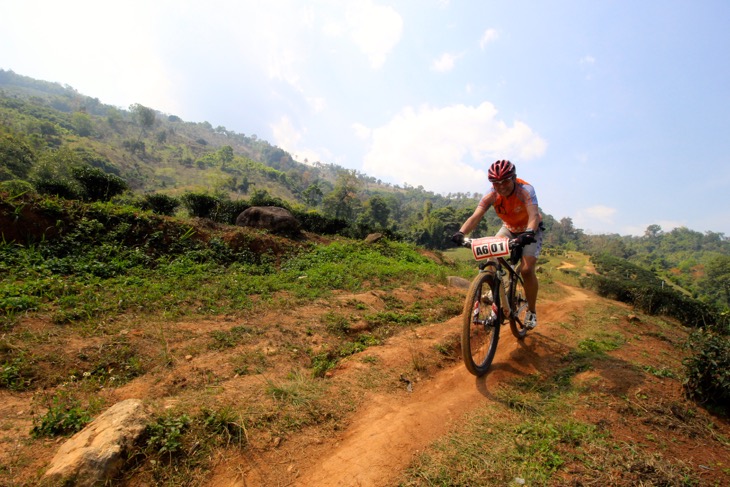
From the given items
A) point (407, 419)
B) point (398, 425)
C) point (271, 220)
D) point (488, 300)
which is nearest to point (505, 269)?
point (488, 300)

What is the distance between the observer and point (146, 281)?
20.9 feet

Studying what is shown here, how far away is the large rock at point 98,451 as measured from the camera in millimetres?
2043

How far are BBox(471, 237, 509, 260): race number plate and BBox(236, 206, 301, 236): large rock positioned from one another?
33.4ft

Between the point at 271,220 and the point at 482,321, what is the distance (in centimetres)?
1076

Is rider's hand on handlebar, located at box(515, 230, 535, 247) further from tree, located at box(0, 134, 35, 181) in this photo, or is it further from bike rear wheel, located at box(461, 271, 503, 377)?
tree, located at box(0, 134, 35, 181)

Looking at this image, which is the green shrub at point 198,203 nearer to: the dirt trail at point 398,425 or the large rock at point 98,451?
the dirt trail at point 398,425

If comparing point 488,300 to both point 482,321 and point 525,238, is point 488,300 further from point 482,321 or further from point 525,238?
point 525,238

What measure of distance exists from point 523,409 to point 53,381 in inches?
189

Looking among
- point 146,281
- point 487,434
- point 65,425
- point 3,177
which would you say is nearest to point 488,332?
point 487,434

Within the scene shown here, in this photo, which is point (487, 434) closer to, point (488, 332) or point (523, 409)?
point (523, 409)

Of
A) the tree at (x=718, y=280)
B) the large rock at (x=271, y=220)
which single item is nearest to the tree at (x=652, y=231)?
the tree at (x=718, y=280)

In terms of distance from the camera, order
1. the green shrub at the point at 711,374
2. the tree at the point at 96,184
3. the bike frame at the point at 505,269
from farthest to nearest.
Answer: the tree at the point at 96,184
the bike frame at the point at 505,269
the green shrub at the point at 711,374

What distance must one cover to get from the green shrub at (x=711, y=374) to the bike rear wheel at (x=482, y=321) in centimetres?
174

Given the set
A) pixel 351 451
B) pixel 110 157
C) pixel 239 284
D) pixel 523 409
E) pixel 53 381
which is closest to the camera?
pixel 351 451
